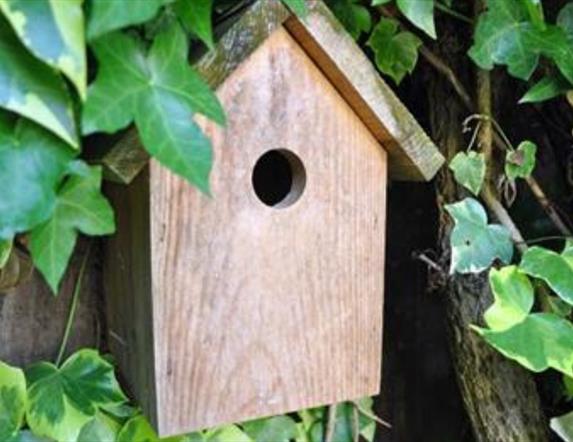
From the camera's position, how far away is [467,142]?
0.96m

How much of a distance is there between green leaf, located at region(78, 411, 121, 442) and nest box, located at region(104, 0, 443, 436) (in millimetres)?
51

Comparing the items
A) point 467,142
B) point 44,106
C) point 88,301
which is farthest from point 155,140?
point 467,142

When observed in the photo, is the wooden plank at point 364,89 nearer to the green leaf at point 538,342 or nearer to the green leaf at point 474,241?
the green leaf at point 474,241

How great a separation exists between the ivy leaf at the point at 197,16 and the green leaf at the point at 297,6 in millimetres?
64

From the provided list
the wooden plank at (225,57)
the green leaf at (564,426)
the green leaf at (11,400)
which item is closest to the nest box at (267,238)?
the wooden plank at (225,57)

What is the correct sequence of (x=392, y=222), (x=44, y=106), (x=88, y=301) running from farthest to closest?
(x=392, y=222), (x=88, y=301), (x=44, y=106)

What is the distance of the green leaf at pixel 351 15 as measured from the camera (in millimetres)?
858

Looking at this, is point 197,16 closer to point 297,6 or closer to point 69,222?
point 297,6

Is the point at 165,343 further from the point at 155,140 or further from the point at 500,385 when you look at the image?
the point at 500,385

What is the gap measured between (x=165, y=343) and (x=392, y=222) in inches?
18.3

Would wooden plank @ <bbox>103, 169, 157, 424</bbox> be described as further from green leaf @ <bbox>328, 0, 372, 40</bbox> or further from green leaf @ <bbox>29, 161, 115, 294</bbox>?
green leaf @ <bbox>328, 0, 372, 40</bbox>

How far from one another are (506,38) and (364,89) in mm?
189

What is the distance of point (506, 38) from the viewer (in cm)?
81

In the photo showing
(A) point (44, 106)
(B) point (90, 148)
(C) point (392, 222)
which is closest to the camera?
(A) point (44, 106)
